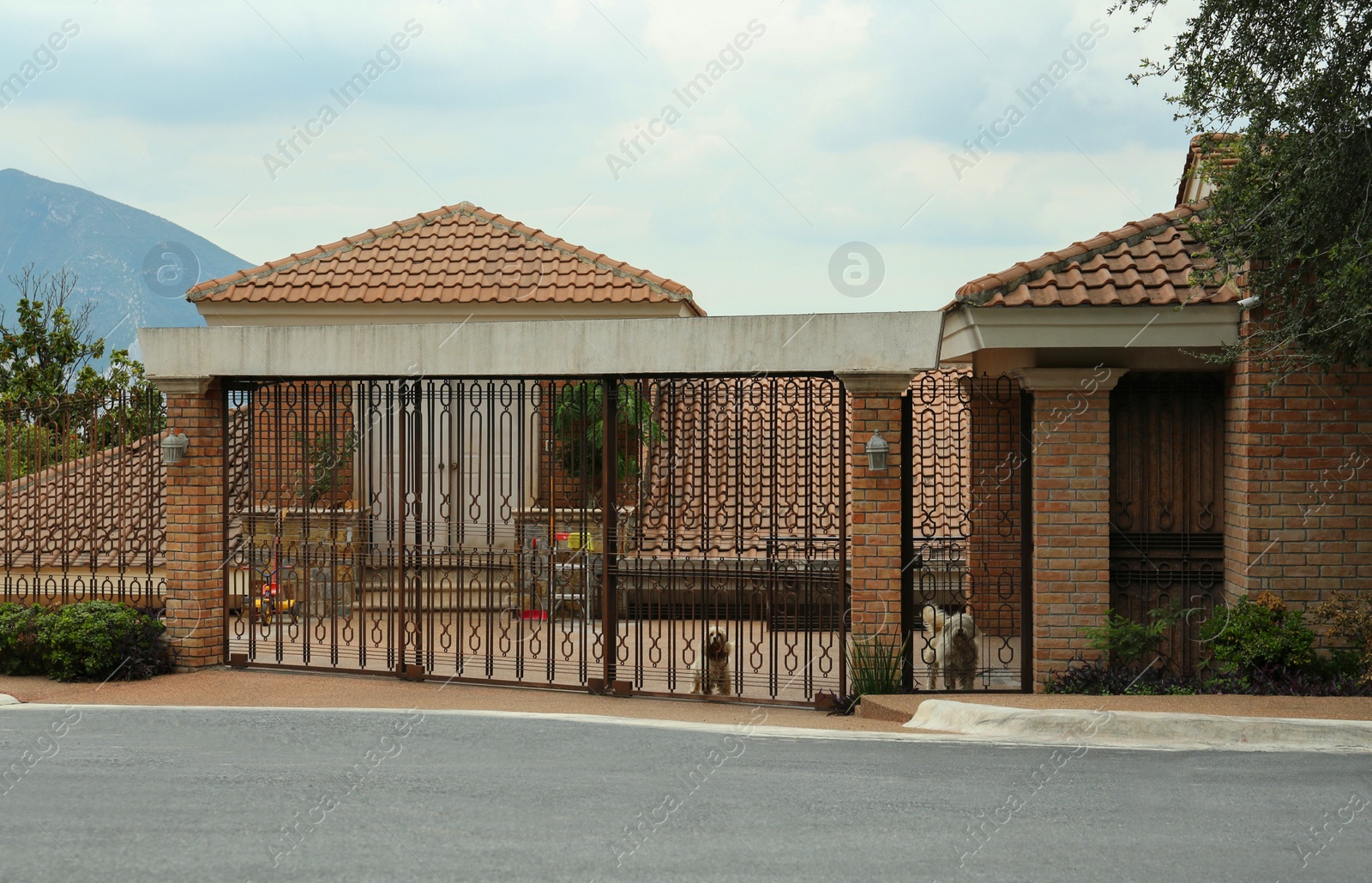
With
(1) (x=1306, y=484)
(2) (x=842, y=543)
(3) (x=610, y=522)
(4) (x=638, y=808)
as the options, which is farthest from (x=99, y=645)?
(1) (x=1306, y=484)

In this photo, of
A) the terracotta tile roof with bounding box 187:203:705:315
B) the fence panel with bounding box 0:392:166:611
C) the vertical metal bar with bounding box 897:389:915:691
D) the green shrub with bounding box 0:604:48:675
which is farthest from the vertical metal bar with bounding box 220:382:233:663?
the terracotta tile roof with bounding box 187:203:705:315

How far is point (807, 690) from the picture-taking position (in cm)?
976

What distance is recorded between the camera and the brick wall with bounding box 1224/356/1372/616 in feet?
31.5

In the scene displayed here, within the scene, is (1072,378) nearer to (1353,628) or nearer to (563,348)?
(1353,628)

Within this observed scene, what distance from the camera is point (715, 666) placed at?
9.91 metres

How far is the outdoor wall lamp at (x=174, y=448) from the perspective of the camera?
424 inches

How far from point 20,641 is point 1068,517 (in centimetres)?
964

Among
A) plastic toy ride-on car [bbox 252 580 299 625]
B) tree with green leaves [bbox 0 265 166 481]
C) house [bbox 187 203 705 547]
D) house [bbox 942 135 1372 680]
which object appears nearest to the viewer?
house [bbox 942 135 1372 680]

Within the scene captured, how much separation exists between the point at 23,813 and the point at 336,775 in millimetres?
1649

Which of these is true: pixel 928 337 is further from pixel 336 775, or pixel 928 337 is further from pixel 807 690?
pixel 336 775

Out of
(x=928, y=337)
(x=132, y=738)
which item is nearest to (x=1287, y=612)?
(x=928, y=337)

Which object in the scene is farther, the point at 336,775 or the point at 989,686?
the point at 989,686

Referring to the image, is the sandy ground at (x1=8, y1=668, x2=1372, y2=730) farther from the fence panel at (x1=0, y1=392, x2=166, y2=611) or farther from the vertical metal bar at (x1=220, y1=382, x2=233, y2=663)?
the fence panel at (x1=0, y1=392, x2=166, y2=611)

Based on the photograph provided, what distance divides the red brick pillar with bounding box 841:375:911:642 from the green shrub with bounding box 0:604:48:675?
757 centimetres
